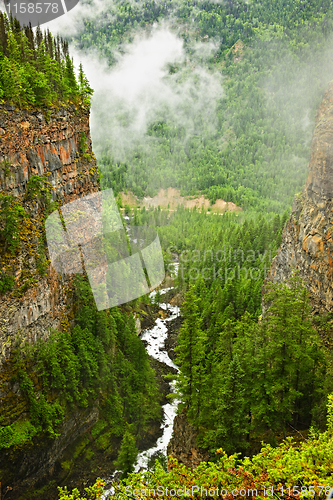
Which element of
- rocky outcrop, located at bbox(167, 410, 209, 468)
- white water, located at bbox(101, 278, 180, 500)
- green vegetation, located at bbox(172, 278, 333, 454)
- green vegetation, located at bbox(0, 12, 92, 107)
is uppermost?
green vegetation, located at bbox(0, 12, 92, 107)

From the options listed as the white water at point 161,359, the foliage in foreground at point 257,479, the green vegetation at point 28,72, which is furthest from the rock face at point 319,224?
the green vegetation at point 28,72

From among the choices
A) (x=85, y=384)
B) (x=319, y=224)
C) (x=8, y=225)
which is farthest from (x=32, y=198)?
(x=319, y=224)

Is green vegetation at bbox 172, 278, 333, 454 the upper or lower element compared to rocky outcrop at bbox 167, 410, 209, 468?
upper

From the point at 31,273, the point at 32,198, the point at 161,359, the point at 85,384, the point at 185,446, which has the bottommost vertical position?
the point at 161,359

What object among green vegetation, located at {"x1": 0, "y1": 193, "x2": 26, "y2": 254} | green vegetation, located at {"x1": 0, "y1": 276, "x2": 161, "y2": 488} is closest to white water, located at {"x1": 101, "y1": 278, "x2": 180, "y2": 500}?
green vegetation, located at {"x1": 0, "y1": 276, "x2": 161, "y2": 488}

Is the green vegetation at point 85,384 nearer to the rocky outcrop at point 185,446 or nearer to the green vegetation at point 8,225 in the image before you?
the rocky outcrop at point 185,446

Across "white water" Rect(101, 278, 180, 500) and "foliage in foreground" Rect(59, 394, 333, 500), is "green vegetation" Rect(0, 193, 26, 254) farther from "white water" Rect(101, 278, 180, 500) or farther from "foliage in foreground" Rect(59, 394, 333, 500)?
"white water" Rect(101, 278, 180, 500)

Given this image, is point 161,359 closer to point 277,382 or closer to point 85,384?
point 85,384
